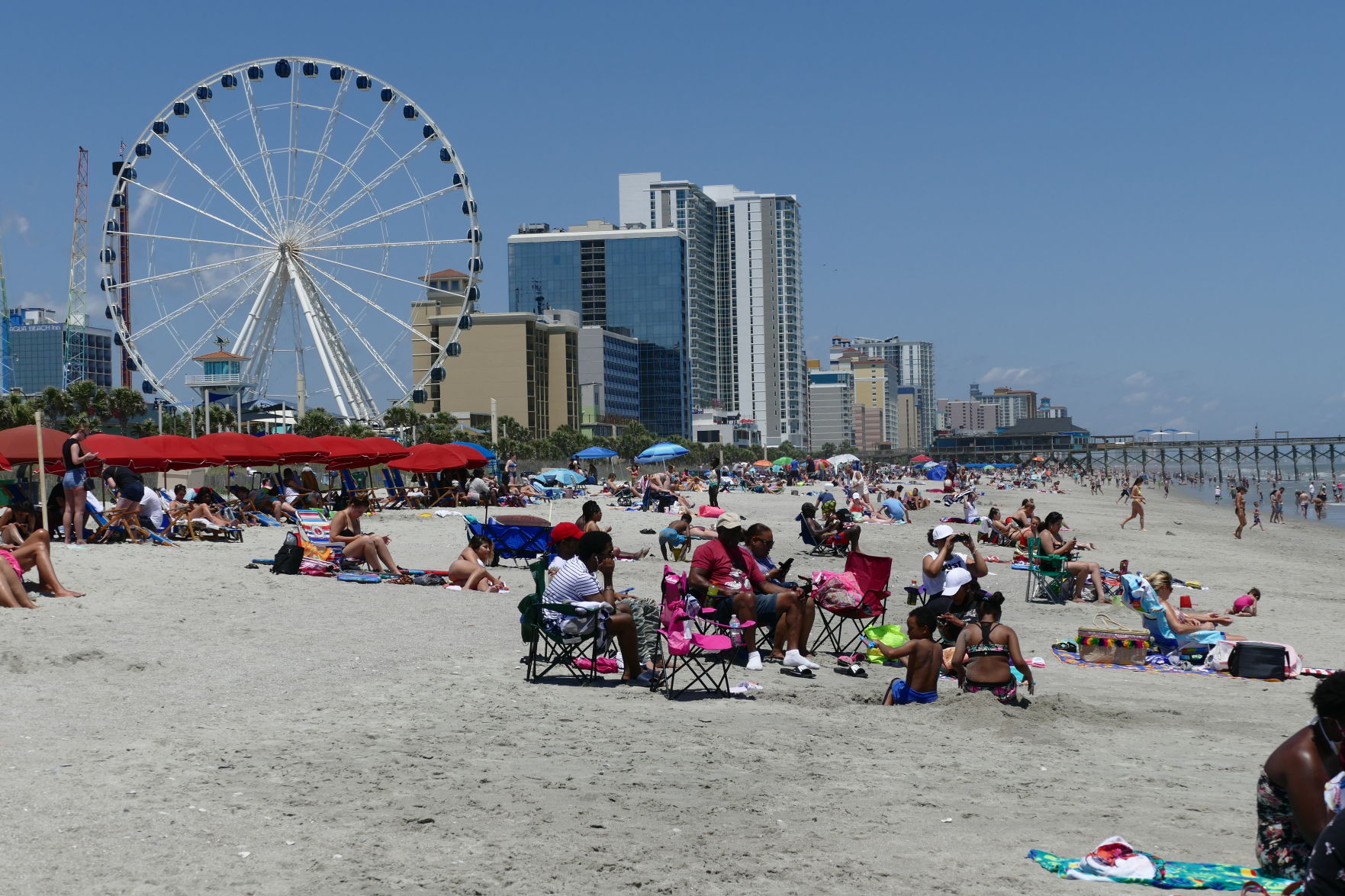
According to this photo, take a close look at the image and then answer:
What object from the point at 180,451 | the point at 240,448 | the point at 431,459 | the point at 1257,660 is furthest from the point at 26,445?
the point at 1257,660

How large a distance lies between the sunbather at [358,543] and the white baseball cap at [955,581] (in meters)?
6.06

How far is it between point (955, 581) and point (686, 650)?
334 centimetres

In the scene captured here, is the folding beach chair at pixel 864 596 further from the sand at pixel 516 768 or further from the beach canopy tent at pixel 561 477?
the beach canopy tent at pixel 561 477

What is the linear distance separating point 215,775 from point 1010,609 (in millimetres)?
10003

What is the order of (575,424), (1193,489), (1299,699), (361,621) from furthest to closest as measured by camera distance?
(575,424) < (1193,489) < (361,621) < (1299,699)

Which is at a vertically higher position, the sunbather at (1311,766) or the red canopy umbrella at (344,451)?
the red canopy umbrella at (344,451)

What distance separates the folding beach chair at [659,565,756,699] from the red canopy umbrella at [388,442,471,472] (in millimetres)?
18096

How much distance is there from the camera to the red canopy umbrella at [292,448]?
22.3 metres

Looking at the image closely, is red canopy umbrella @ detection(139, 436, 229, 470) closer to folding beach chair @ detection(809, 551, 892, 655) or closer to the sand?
the sand

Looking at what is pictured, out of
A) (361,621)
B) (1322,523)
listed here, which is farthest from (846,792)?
(1322,523)

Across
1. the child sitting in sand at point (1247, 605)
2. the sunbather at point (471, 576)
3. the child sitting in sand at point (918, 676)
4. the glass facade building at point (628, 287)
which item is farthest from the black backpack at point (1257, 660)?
the glass facade building at point (628, 287)

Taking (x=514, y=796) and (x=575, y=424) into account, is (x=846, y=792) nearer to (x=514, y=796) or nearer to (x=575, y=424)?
(x=514, y=796)

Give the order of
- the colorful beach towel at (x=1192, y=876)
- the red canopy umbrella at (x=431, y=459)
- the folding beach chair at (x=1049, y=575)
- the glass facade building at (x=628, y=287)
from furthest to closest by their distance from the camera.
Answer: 1. the glass facade building at (x=628, y=287)
2. the red canopy umbrella at (x=431, y=459)
3. the folding beach chair at (x=1049, y=575)
4. the colorful beach towel at (x=1192, y=876)

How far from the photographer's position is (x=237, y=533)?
54.6ft
